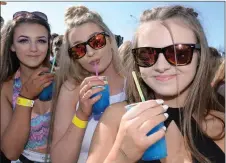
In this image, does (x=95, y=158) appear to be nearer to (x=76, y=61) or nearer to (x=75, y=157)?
(x=75, y=157)

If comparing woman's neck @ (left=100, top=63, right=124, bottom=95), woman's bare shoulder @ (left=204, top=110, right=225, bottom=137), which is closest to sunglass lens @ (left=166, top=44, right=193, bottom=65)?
woman's bare shoulder @ (left=204, top=110, right=225, bottom=137)

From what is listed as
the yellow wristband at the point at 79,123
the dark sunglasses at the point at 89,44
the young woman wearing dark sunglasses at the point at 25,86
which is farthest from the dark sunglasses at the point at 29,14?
the yellow wristband at the point at 79,123

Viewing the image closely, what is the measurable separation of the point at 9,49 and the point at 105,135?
5.29ft

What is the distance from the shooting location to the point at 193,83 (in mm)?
1581

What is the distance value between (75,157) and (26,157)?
0.63m

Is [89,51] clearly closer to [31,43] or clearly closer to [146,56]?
[31,43]

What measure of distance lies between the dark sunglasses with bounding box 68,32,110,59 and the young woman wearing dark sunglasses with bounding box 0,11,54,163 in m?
0.34

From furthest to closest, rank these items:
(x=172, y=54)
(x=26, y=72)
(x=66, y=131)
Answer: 1. (x=26, y=72)
2. (x=66, y=131)
3. (x=172, y=54)

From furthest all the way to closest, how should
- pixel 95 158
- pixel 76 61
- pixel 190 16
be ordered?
pixel 76 61, pixel 190 16, pixel 95 158

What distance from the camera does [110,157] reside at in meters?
1.28

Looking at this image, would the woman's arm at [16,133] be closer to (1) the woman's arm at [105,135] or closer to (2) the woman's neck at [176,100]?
(1) the woman's arm at [105,135]

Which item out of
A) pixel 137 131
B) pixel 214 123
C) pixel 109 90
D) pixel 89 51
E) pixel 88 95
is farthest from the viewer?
pixel 109 90

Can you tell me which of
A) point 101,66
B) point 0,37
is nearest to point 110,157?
point 101,66

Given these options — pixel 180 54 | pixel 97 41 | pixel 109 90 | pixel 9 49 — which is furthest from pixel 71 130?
pixel 9 49
